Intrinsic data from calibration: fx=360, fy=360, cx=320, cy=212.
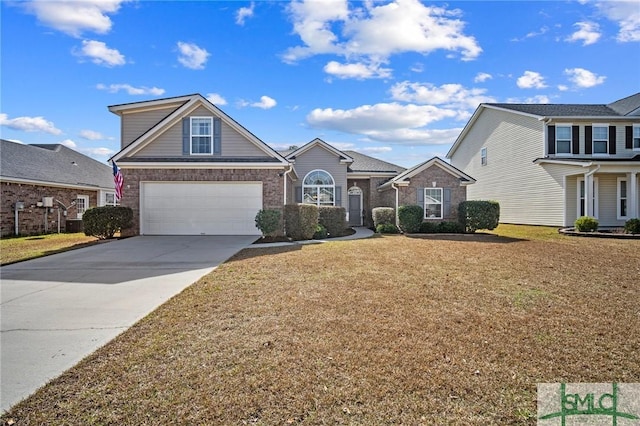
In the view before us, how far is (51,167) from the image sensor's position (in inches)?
821

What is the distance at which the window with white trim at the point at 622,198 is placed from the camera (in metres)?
19.6

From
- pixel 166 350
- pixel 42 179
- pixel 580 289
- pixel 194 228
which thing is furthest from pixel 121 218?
pixel 580 289

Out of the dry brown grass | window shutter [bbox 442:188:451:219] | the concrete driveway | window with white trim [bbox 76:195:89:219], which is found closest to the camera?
the dry brown grass

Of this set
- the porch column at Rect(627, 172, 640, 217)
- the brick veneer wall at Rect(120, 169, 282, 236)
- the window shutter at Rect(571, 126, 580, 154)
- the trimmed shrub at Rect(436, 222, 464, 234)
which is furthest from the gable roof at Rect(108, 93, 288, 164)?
the porch column at Rect(627, 172, 640, 217)

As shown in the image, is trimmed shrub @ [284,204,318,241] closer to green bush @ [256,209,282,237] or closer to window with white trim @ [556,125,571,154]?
green bush @ [256,209,282,237]

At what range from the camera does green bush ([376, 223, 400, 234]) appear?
1839cm

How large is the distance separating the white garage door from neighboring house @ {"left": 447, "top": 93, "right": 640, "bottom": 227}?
15815 millimetres

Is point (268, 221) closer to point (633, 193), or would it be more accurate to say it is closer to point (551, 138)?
point (551, 138)

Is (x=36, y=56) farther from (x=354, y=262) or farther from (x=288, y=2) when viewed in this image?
(x=354, y=262)

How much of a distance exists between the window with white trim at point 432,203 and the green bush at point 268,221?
8.49 meters

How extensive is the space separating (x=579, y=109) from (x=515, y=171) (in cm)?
509

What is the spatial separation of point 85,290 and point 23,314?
1.41m

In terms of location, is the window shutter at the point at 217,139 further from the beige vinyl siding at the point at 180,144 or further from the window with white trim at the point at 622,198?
the window with white trim at the point at 622,198

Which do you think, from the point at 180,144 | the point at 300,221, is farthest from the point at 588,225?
the point at 180,144
